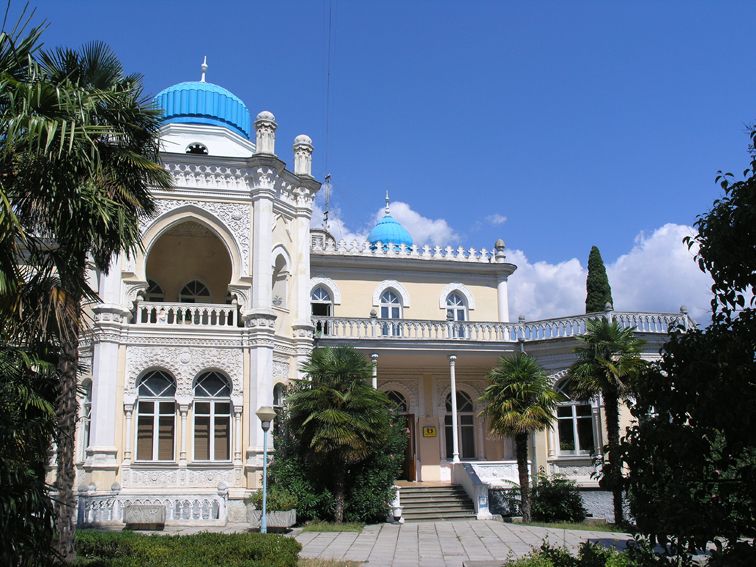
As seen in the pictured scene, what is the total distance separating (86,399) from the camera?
21516 millimetres

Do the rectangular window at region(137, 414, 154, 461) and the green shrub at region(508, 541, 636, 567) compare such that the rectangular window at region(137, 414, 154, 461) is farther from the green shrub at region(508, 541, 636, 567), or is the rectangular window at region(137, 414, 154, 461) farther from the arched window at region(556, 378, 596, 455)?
the green shrub at region(508, 541, 636, 567)

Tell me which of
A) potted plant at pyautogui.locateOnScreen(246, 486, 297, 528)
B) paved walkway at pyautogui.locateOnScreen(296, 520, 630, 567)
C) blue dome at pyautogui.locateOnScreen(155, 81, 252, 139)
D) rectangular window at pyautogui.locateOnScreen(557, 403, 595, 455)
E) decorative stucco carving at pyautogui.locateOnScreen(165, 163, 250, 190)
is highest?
blue dome at pyautogui.locateOnScreen(155, 81, 252, 139)

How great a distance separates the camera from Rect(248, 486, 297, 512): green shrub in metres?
18.8

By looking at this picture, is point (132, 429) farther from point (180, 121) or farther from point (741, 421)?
point (741, 421)

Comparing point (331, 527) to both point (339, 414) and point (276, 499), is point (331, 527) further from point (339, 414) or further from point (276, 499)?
point (339, 414)

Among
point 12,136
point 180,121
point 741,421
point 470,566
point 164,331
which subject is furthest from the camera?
point 180,121

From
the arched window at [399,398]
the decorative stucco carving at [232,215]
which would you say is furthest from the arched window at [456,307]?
the decorative stucco carving at [232,215]

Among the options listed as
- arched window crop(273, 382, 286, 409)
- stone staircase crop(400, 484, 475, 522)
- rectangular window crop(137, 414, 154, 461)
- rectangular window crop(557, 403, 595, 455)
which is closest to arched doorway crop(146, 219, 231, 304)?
arched window crop(273, 382, 286, 409)

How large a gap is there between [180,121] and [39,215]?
52.7 ft

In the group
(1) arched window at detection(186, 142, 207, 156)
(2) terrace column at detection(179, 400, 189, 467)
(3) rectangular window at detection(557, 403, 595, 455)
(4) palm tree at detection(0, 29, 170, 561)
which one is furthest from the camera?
(3) rectangular window at detection(557, 403, 595, 455)

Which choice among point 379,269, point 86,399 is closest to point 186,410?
point 86,399

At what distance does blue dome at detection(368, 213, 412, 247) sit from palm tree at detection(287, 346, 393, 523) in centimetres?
1141

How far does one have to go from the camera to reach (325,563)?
42.4ft

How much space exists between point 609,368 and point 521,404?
257 cm
